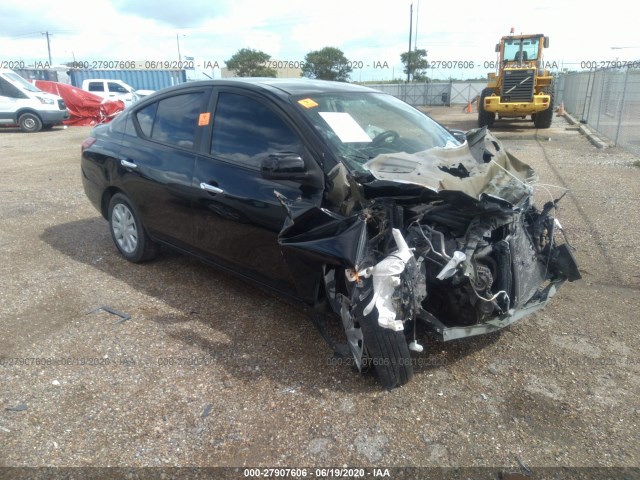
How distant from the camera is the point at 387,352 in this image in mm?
2795

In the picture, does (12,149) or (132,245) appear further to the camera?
(12,149)

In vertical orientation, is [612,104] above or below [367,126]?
below

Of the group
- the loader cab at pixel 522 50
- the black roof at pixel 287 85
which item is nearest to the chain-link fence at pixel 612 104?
the loader cab at pixel 522 50

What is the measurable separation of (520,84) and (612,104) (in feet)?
10.9

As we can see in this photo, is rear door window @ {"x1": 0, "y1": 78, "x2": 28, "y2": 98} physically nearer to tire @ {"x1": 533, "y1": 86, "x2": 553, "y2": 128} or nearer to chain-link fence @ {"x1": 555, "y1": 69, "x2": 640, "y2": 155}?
tire @ {"x1": 533, "y1": 86, "x2": 553, "y2": 128}

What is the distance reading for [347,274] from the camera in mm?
2732

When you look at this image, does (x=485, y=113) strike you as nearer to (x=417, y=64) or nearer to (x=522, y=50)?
(x=522, y=50)

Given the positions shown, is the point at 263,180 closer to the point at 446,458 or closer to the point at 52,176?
the point at 446,458

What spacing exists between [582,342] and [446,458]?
1557 mm

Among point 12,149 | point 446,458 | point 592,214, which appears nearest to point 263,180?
point 446,458

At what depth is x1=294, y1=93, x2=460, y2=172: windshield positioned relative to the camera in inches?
131

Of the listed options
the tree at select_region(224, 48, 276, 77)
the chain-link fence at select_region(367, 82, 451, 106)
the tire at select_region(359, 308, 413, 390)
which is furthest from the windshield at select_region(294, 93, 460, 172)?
the tree at select_region(224, 48, 276, 77)

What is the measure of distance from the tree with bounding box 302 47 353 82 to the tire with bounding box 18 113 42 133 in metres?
35.9

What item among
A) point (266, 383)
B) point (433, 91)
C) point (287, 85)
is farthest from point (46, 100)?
point (433, 91)
